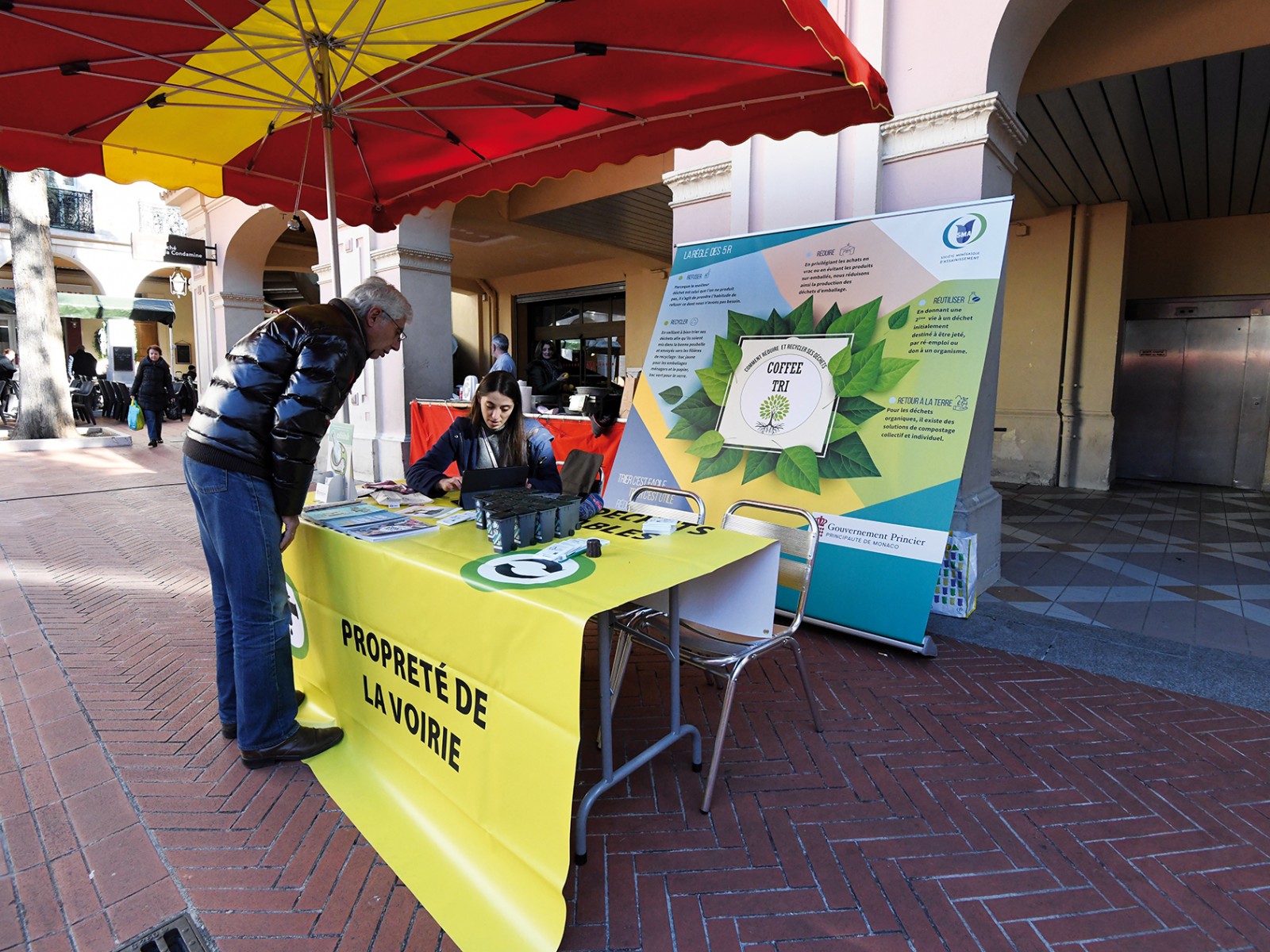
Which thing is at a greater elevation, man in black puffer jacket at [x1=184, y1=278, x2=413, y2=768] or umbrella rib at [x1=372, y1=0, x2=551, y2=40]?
umbrella rib at [x1=372, y1=0, x2=551, y2=40]

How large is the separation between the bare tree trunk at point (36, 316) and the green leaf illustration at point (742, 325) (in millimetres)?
12442

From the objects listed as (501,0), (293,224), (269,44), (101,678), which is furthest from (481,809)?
(293,224)

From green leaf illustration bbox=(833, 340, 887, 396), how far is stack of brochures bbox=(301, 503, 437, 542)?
221 centimetres

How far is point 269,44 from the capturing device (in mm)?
2648

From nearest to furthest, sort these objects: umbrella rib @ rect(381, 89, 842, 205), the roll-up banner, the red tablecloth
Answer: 1. umbrella rib @ rect(381, 89, 842, 205)
2. the roll-up banner
3. the red tablecloth

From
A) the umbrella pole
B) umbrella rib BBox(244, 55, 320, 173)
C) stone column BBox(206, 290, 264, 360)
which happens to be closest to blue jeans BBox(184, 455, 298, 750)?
the umbrella pole

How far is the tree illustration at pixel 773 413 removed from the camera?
3637 mm

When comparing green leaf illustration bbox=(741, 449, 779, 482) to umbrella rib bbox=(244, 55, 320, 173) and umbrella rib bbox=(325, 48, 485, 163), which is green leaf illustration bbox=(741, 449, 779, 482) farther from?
umbrella rib bbox=(244, 55, 320, 173)

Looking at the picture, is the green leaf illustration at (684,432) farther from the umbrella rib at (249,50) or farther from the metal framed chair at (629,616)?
the umbrella rib at (249,50)

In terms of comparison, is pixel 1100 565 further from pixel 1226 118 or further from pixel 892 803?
pixel 1226 118

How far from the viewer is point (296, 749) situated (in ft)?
7.65

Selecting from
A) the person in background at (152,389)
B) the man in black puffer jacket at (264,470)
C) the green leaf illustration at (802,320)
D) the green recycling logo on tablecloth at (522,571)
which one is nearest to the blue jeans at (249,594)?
the man in black puffer jacket at (264,470)

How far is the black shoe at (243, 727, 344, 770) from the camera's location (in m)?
2.30

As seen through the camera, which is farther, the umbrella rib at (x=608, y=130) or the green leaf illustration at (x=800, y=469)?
the green leaf illustration at (x=800, y=469)
